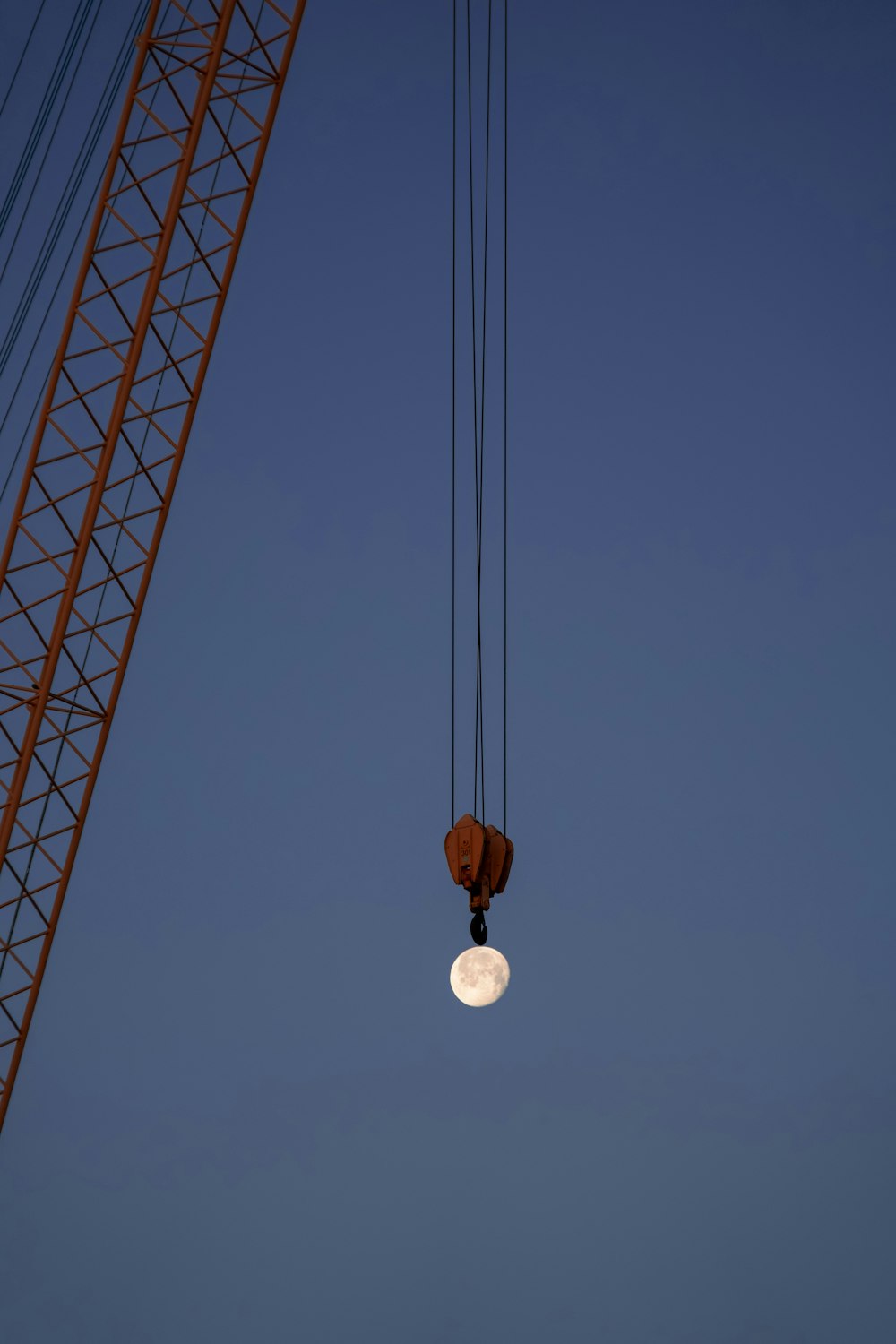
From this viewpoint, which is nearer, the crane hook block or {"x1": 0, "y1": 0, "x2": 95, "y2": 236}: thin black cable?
the crane hook block

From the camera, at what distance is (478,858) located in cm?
1295

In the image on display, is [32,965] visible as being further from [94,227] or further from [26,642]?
[94,227]

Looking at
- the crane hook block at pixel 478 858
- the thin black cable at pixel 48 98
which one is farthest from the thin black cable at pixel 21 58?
the crane hook block at pixel 478 858

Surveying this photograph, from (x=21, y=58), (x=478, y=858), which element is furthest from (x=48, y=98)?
(x=478, y=858)

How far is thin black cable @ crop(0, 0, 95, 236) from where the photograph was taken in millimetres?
32688

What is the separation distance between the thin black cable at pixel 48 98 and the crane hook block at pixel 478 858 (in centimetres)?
2482

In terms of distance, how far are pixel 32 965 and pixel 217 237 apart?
20167 millimetres

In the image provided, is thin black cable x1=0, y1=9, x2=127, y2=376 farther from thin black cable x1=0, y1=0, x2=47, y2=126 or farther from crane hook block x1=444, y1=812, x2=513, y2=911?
crane hook block x1=444, y1=812, x2=513, y2=911

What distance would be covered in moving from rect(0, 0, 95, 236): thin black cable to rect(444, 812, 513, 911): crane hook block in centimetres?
2482

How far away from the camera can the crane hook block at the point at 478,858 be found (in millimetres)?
12977

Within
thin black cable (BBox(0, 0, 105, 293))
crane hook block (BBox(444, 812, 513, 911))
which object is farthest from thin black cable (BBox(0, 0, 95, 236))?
crane hook block (BBox(444, 812, 513, 911))

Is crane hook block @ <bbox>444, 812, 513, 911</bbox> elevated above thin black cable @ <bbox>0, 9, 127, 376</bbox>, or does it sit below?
below

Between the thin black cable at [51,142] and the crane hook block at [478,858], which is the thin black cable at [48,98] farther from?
the crane hook block at [478,858]

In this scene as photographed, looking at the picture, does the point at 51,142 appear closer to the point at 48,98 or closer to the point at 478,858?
the point at 48,98
